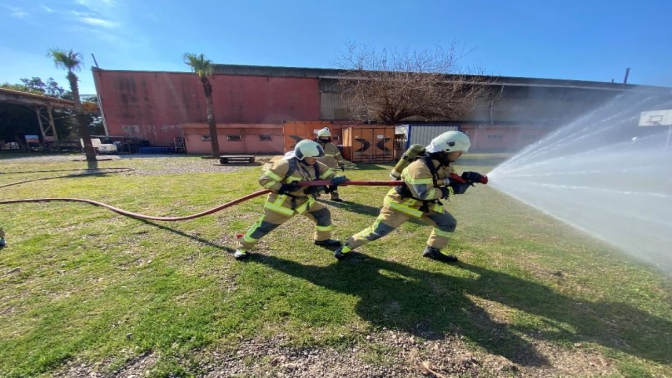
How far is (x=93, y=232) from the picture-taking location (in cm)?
519

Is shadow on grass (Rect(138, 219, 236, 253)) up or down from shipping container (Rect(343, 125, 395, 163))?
down

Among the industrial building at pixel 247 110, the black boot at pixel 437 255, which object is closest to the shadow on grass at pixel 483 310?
→ the black boot at pixel 437 255

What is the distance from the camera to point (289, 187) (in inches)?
150

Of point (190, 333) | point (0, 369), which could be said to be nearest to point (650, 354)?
point (190, 333)

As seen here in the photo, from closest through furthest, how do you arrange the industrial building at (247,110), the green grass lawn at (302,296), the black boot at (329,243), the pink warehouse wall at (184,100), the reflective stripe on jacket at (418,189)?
the green grass lawn at (302,296)
the reflective stripe on jacket at (418,189)
the black boot at (329,243)
the industrial building at (247,110)
the pink warehouse wall at (184,100)

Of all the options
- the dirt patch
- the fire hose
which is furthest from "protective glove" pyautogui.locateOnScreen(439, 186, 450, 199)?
the dirt patch

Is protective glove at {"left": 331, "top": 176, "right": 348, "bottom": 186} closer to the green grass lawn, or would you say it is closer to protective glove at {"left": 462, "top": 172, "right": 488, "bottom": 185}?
the green grass lawn

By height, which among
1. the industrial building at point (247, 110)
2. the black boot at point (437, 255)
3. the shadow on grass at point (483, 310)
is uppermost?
the industrial building at point (247, 110)

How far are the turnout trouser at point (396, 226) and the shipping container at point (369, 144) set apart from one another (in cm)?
1354

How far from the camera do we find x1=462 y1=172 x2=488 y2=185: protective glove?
345cm

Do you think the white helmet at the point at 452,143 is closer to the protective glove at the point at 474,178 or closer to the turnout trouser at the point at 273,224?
the protective glove at the point at 474,178

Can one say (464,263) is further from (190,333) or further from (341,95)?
(341,95)

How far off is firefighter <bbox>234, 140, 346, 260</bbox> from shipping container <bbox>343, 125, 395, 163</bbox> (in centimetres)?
1340

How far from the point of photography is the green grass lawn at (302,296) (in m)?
2.51
